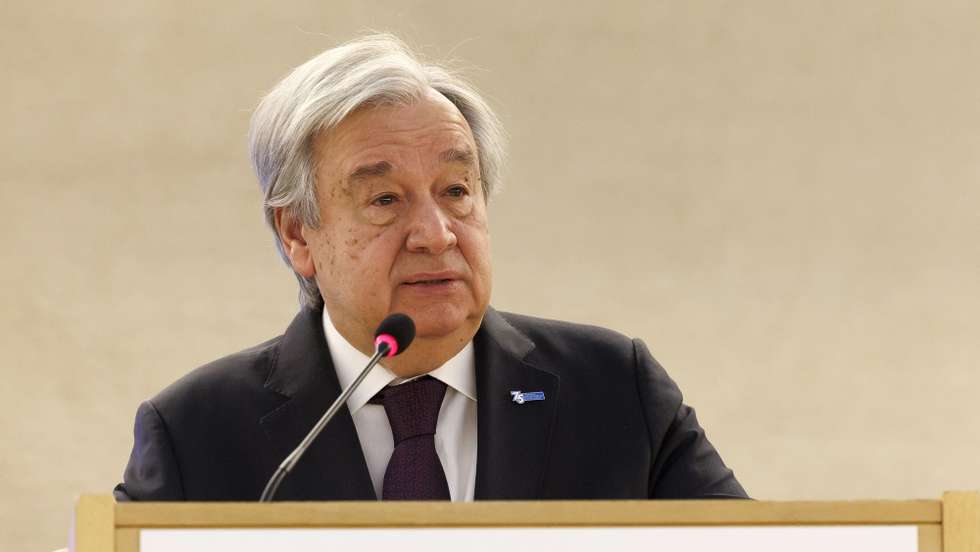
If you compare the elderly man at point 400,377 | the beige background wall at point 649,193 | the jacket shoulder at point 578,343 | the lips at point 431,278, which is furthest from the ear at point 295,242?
the beige background wall at point 649,193

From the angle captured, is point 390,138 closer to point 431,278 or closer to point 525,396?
point 431,278

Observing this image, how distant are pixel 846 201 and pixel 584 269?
0.86 m

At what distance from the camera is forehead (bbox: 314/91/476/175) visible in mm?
2418

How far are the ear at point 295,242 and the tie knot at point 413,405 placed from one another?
298 mm

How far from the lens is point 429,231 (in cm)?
236

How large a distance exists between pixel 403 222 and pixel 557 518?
3.11 ft

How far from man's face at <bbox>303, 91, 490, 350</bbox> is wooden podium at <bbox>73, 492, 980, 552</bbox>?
0.83m

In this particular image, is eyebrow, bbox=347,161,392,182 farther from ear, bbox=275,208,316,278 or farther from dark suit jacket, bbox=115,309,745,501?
dark suit jacket, bbox=115,309,745,501

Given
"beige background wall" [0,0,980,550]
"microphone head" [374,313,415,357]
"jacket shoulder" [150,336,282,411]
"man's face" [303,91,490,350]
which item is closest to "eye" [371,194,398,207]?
"man's face" [303,91,490,350]

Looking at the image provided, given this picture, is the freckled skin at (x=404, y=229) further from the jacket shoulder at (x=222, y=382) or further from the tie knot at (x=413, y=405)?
the jacket shoulder at (x=222, y=382)

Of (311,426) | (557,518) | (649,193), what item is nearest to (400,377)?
(311,426)

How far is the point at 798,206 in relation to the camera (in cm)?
463

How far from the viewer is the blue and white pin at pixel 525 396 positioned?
2416 millimetres

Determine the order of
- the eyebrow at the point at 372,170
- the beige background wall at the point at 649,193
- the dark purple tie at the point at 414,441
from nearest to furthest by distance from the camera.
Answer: the dark purple tie at the point at 414,441 < the eyebrow at the point at 372,170 < the beige background wall at the point at 649,193
